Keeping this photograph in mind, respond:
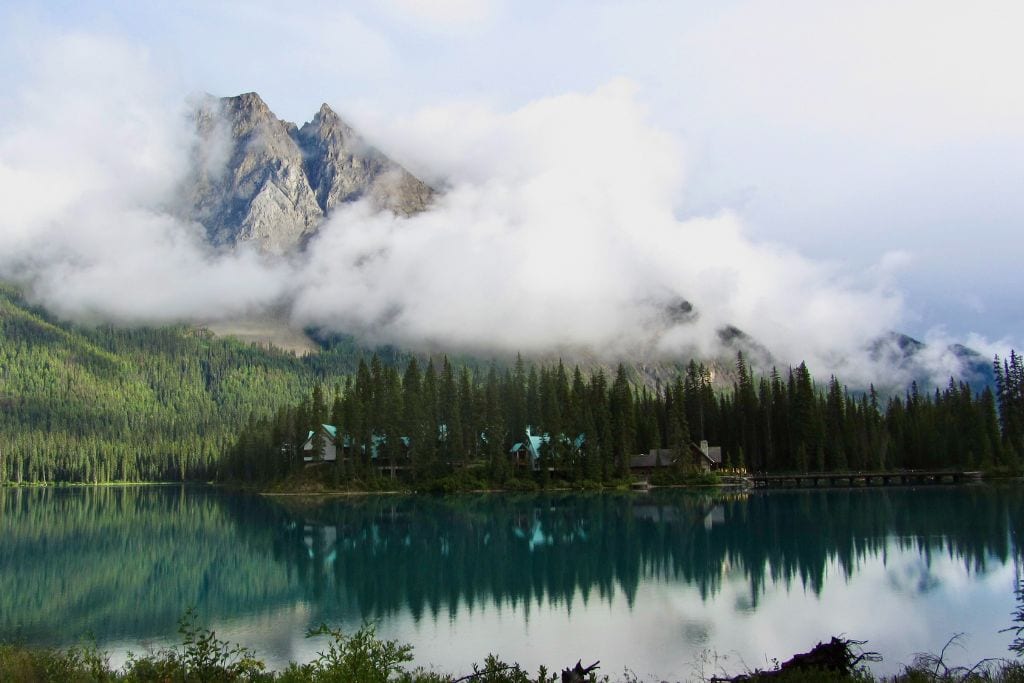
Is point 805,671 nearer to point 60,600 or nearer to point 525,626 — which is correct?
point 525,626

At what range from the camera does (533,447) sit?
120 metres

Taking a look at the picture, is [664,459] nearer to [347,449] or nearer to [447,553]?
[347,449]

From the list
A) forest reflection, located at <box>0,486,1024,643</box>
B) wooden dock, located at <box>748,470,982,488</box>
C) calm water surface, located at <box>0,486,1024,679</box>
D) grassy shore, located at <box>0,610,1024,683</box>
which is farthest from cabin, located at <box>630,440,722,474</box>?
grassy shore, located at <box>0,610,1024,683</box>

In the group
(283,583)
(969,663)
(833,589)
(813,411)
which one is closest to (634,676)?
(969,663)

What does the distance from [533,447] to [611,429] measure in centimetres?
1209

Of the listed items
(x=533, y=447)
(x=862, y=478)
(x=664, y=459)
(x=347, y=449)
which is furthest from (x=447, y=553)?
(x=862, y=478)

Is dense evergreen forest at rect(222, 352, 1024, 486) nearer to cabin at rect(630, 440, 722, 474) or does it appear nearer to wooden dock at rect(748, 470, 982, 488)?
cabin at rect(630, 440, 722, 474)

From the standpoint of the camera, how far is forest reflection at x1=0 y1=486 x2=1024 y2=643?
38125mm

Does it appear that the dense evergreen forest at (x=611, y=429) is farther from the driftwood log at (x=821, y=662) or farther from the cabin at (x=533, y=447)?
the driftwood log at (x=821, y=662)

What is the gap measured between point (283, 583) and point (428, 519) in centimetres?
2900

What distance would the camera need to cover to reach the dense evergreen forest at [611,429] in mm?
111812

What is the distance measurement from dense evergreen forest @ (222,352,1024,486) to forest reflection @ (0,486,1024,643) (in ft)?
74.4

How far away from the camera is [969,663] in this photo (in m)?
24.9

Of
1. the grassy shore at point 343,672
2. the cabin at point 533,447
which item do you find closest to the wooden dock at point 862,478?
the cabin at point 533,447
